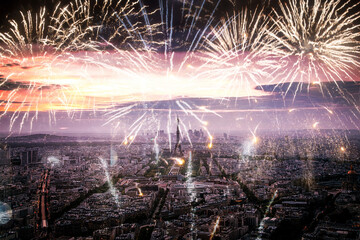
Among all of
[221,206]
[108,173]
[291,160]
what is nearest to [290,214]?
[221,206]

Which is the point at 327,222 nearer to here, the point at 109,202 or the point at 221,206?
the point at 221,206

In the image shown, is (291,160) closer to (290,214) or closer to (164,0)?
(290,214)

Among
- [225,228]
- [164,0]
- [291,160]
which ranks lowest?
[291,160]

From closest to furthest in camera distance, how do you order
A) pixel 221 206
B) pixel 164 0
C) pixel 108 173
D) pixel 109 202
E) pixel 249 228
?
pixel 164 0, pixel 249 228, pixel 221 206, pixel 109 202, pixel 108 173

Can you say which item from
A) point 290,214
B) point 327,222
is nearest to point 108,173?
point 290,214

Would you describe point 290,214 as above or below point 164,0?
below

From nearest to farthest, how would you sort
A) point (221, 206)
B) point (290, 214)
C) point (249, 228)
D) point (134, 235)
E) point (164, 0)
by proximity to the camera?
point (164, 0) < point (134, 235) < point (249, 228) < point (290, 214) < point (221, 206)

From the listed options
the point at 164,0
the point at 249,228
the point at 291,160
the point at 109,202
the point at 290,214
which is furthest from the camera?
the point at 291,160

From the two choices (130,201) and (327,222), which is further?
(130,201)

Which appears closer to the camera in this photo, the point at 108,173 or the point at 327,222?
the point at 327,222
